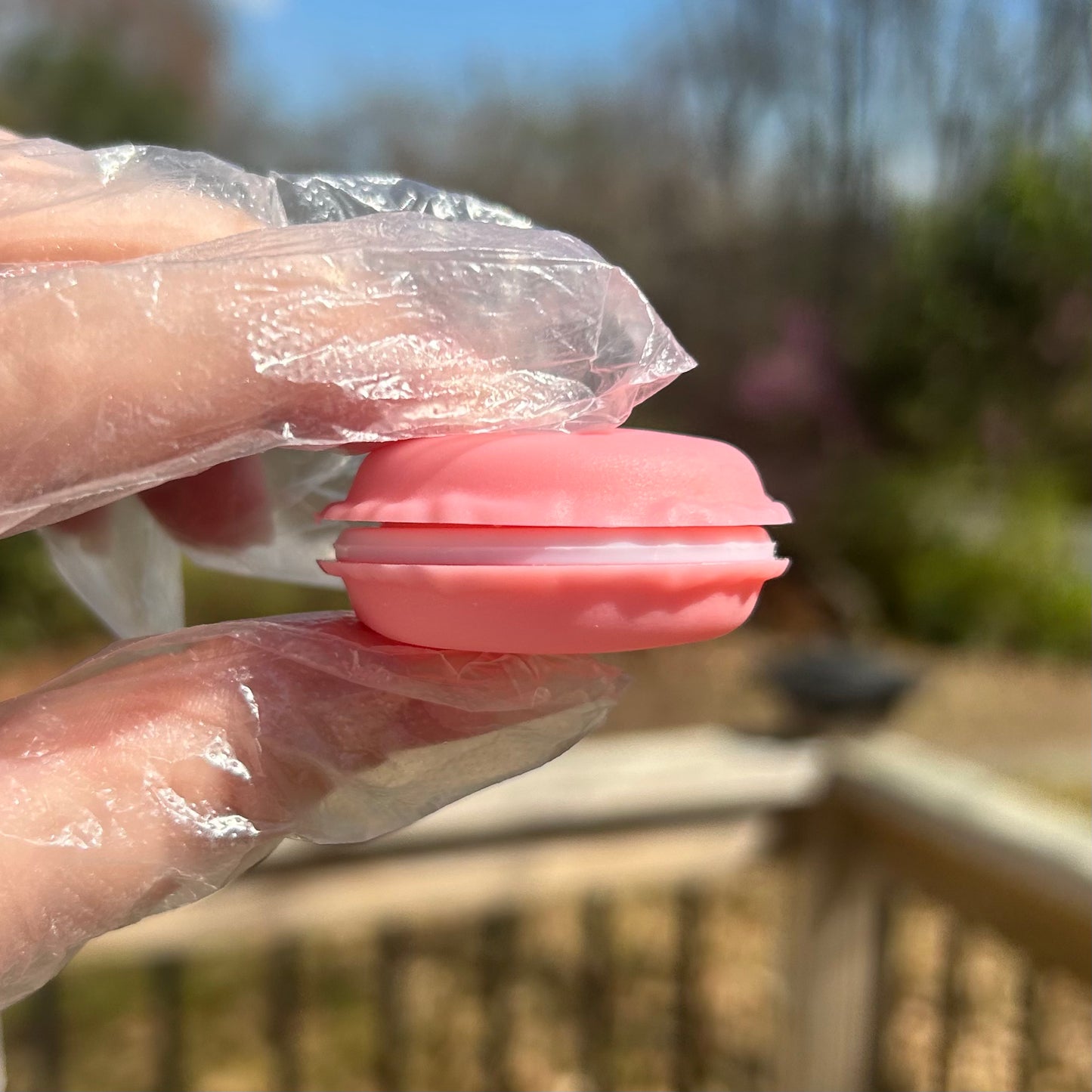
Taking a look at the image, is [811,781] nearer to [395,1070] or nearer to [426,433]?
[395,1070]

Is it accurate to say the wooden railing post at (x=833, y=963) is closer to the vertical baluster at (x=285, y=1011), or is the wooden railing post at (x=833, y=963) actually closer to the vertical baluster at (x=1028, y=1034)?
the vertical baluster at (x=1028, y=1034)

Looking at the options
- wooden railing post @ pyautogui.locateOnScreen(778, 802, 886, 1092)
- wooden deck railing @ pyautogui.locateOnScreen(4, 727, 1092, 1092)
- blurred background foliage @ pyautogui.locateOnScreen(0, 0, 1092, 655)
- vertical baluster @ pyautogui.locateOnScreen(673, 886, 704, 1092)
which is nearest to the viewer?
wooden deck railing @ pyautogui.locateOnScreen(4, 727, 1092, 1092)

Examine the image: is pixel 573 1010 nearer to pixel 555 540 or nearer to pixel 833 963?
pixel 833 963

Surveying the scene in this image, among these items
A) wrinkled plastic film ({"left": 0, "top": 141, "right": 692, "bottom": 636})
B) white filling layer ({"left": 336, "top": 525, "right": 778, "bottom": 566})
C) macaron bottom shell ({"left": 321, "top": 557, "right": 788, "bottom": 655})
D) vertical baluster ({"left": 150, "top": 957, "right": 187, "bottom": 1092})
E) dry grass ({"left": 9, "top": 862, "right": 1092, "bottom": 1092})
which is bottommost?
dry grass ({"left": 9, "top": 862, "right": 1092, "bottom": 1092})

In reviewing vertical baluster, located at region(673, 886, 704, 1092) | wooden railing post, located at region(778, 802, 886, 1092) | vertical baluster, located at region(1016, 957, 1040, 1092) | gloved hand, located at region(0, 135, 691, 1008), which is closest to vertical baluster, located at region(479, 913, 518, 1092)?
vertical baluster, located at region(673, 886, 704, 1092)

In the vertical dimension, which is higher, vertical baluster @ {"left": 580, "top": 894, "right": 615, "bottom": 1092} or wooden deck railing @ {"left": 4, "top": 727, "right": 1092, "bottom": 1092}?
wooden deck railing @ {"left": 4, "top": 727, "right": 1092, "bottom": 1092}

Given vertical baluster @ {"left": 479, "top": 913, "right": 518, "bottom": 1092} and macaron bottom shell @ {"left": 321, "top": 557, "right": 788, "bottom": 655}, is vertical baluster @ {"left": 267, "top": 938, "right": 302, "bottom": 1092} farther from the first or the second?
macaron bottom shell @ {"left": 321, "top": 557, "right": 788, "bottom": 655}

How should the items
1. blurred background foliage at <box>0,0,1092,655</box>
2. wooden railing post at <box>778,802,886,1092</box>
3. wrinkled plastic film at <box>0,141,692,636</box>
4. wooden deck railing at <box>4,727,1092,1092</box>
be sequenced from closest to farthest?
wrinkled plastic film at <box>0,141,692,636</box>
wooden deck railing at <box>4,727,1092,1092</box>
wooden railing post at <box>778,802,886,1092</box>
blurred background foliage at <box>0,0,1092,655</box>

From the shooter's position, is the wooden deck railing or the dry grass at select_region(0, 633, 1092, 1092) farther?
the dry grass at select_region(0, 633, 1092, 1092)
